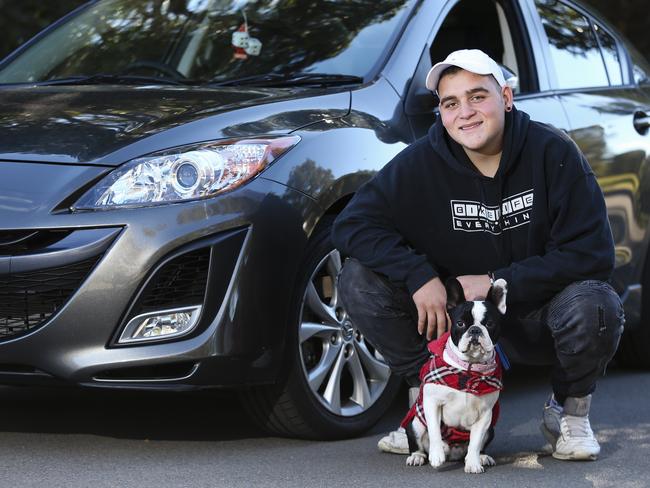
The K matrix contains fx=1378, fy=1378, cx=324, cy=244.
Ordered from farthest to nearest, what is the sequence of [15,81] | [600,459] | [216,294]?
[15,81], [600,459], [216,294]

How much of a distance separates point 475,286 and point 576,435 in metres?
0.60

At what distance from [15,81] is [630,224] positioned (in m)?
2.70

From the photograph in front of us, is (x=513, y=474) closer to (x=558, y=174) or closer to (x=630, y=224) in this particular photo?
(x=558, y=174)

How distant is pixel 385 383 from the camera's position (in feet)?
16.1

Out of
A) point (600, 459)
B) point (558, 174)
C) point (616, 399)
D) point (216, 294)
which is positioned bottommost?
point (616, 399)

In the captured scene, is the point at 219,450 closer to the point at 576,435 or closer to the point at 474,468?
the point at 474,468

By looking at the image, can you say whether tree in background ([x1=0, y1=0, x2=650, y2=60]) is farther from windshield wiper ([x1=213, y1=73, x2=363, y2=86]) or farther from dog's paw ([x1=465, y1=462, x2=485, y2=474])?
dog's paw ([x1=465, y1=462, x2=485, y2=474])

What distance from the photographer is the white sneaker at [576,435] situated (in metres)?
4.41

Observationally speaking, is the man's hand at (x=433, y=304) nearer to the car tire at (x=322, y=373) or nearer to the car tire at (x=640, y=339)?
the car tire at (x=322, y=373)

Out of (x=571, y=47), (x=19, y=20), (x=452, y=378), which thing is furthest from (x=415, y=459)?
(x=19, y=20)

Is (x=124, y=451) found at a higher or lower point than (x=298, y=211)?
lower

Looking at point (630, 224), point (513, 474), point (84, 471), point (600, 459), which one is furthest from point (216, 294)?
point (630, 224)

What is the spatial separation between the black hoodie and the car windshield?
845 millimetres

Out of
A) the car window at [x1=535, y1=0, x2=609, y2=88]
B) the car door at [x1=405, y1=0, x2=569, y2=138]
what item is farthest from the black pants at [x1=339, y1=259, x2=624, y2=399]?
the car window at [x1=535, y1=0, x2=609, y2=88]
